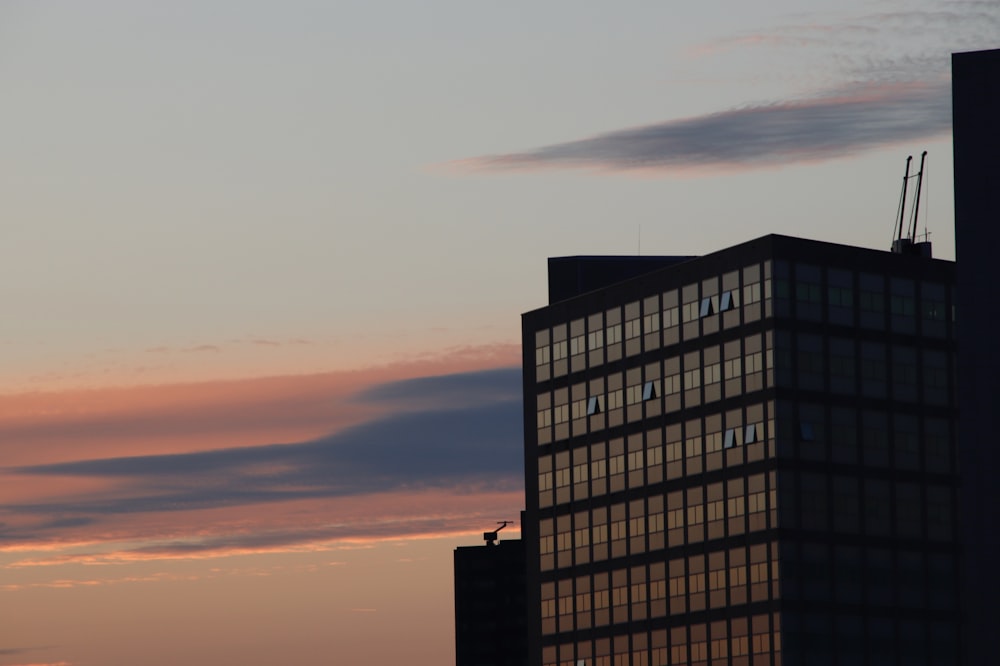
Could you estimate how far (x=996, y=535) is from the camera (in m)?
169

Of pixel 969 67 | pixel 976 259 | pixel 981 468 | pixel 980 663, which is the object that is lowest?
pixel 980 663

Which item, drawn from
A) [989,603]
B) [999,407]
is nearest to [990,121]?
[999,407]

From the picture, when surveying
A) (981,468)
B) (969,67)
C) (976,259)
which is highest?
(969,67)

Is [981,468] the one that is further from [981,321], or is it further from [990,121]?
[990,121]

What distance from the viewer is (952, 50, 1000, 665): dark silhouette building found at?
16962 cm

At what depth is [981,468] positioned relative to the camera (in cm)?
17062

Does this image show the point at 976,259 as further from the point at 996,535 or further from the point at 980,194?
the point at 996,535

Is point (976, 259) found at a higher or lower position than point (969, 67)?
→ lower

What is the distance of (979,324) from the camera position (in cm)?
17212

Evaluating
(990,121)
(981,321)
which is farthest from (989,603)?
(990,121)

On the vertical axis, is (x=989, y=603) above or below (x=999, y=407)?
below

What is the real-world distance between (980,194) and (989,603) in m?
28.1

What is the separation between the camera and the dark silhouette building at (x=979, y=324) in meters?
170

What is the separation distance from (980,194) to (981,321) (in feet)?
28.9
